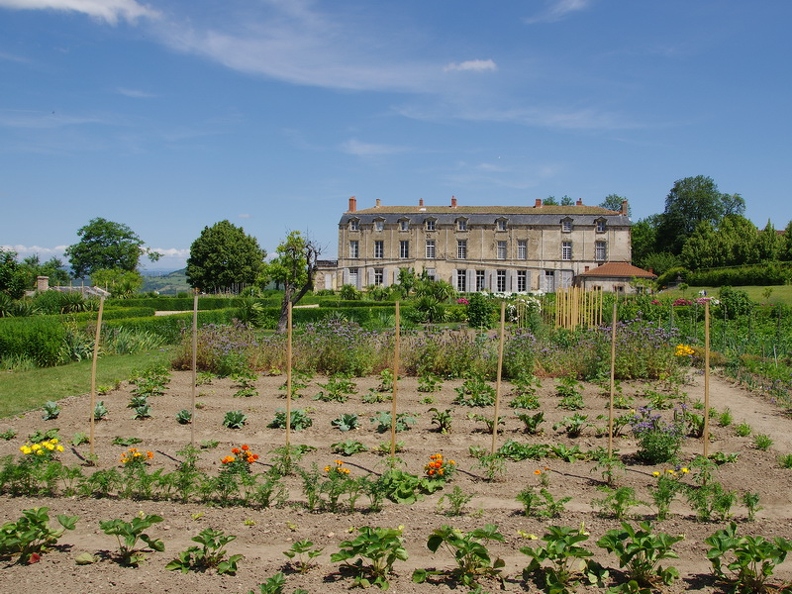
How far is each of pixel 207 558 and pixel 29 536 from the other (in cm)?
90

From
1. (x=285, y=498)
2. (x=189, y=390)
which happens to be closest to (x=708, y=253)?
(x=189, y=390)

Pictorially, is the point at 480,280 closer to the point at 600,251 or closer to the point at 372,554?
the point at 600,251

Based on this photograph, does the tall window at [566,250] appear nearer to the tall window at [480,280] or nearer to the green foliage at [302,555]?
the tall window at [480,280]

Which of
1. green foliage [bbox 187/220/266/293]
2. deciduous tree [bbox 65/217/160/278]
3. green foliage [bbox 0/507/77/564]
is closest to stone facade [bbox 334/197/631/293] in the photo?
green foliage [bbox 187/220/266/293]

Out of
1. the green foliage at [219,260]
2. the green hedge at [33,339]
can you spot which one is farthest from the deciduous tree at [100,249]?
the green hedge at [33,339]

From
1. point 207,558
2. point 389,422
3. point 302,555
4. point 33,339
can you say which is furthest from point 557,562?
point 33,339

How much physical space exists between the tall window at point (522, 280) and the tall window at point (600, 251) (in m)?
4.61

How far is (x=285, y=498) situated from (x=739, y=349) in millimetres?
9122

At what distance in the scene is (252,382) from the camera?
876cm

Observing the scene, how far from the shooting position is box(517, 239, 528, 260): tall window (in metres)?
42.6

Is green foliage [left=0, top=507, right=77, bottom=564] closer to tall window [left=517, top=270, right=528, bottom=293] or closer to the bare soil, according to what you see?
the bare soil

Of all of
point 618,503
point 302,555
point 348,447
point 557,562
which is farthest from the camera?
point 348,447

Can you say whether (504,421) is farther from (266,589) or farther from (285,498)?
(266,589)

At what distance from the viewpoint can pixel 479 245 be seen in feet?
141
